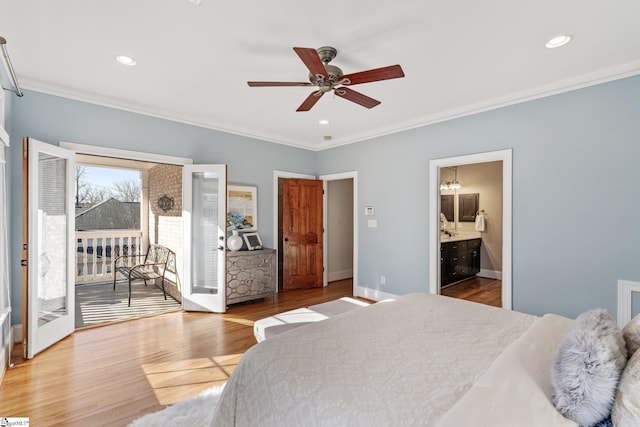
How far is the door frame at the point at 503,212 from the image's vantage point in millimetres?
3361

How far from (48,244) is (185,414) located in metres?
2.36

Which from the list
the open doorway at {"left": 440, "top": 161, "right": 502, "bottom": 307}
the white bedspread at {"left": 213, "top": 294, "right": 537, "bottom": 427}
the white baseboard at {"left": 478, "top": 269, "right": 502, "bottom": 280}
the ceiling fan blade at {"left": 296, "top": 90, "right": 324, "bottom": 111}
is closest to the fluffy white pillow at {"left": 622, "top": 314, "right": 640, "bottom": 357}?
the white bedspread at {"left": 213, "top": 294, "right": 537, "bottom": 427}

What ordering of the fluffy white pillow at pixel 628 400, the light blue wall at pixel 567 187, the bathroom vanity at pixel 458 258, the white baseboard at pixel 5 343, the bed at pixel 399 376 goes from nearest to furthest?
1. the fluffy white pillow at pixel 628 400
2. the bed at pixel 399 376
3. the white baseboard at pixel 5 343
4. the light blue wall at pixel 567 187
5. the bathroom vanity at pixel 458 258

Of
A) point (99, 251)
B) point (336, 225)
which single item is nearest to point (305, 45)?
point (336, 225)

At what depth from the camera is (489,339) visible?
5.08ft

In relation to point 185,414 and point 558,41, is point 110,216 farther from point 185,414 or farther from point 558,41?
point 558,41

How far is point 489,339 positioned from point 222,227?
3409 millimetres

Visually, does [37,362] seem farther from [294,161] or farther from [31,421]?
[294,161]

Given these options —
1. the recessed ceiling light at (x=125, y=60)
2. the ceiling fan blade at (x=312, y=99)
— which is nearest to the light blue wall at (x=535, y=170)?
the recessed ceiling light at (x=125, y=60)

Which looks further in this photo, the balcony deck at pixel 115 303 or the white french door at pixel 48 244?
the balcony deck at pixel 115 303

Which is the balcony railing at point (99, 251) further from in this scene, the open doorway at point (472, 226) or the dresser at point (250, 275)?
the open doorway at point (472, 226)

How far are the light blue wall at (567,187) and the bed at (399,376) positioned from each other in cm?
159

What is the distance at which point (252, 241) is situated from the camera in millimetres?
4680

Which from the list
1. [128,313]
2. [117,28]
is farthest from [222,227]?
[117,28]
